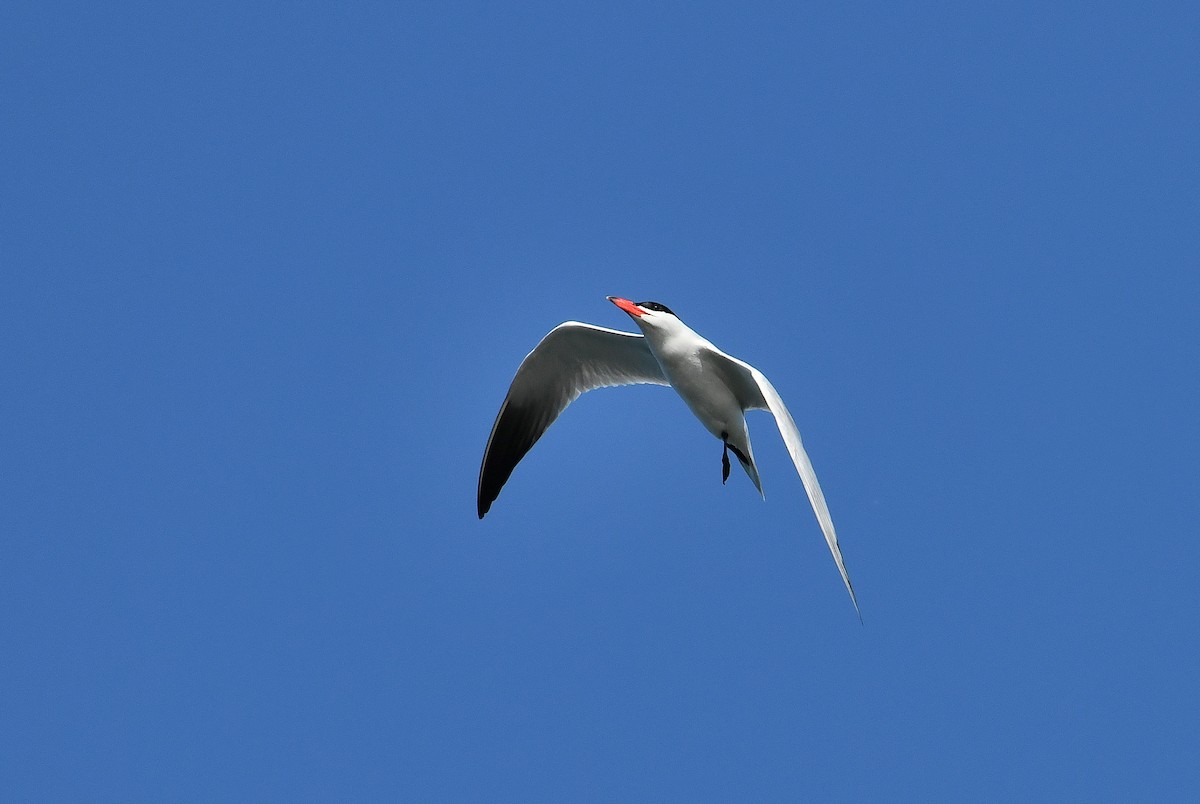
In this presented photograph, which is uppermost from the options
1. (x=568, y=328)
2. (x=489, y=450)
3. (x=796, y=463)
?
(x=568, y=328)

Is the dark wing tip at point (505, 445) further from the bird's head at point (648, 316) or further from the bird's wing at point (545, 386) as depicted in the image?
the bird's head at point (648, 316)

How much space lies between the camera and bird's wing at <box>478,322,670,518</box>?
14281 mm

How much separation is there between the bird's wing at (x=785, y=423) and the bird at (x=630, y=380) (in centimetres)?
2

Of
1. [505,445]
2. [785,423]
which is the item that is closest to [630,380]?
[505,445]

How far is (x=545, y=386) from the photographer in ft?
47.9

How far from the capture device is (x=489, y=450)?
1453 cm

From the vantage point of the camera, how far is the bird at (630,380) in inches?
500

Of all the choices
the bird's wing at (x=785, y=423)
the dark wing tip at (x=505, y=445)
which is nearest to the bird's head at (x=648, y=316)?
the bird's wing at (x=785, y=423)

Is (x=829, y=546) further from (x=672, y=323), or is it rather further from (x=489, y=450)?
(x=489, y=450)

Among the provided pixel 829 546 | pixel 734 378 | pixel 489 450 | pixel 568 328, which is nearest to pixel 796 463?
pixel 829 546

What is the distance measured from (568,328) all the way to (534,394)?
3.89ft

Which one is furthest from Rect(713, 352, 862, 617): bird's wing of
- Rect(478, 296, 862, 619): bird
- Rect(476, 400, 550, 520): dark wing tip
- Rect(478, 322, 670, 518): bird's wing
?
Rect(476, 400, 550, 520): dark wing tip

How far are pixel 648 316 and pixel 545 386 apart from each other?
2192mm

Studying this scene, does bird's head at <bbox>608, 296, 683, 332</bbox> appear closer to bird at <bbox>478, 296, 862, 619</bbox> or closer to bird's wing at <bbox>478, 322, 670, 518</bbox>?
bird at <bbox>478, 296, 862, 619</bbox>
